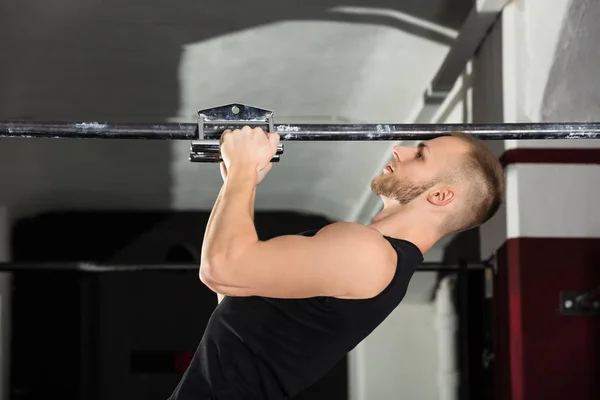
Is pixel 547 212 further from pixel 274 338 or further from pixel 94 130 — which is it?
pixel 94 130

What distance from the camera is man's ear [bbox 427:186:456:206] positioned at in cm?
207

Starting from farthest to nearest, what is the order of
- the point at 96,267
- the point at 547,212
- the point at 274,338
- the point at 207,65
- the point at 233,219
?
1. the point at 207,65
2. the point at 96,267
3. the point at 547,212
4. the point at 274,338
5. the point at 233,219

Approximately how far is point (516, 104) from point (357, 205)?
347 centimetres

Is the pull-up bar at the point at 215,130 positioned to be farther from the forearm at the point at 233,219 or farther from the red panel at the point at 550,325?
the red panel at the point at 550,325

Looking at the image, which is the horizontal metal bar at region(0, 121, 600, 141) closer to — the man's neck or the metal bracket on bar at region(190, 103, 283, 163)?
the metal bracket on bar at region(190, 103, 283, 163)

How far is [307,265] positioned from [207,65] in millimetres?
2539

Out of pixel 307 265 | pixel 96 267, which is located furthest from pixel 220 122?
pixel 96 267

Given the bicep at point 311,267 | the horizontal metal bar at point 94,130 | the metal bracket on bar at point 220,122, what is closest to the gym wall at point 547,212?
the bicep at point 311,267

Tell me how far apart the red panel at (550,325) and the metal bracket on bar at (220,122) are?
61.2 inches

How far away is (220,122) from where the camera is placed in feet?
6.18

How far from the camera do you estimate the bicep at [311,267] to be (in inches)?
70.6

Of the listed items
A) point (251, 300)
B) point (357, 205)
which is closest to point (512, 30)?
point (251, 300)

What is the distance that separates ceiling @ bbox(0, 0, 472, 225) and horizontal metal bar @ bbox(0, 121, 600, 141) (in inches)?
66.4

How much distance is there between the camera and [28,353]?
707 centimetres
